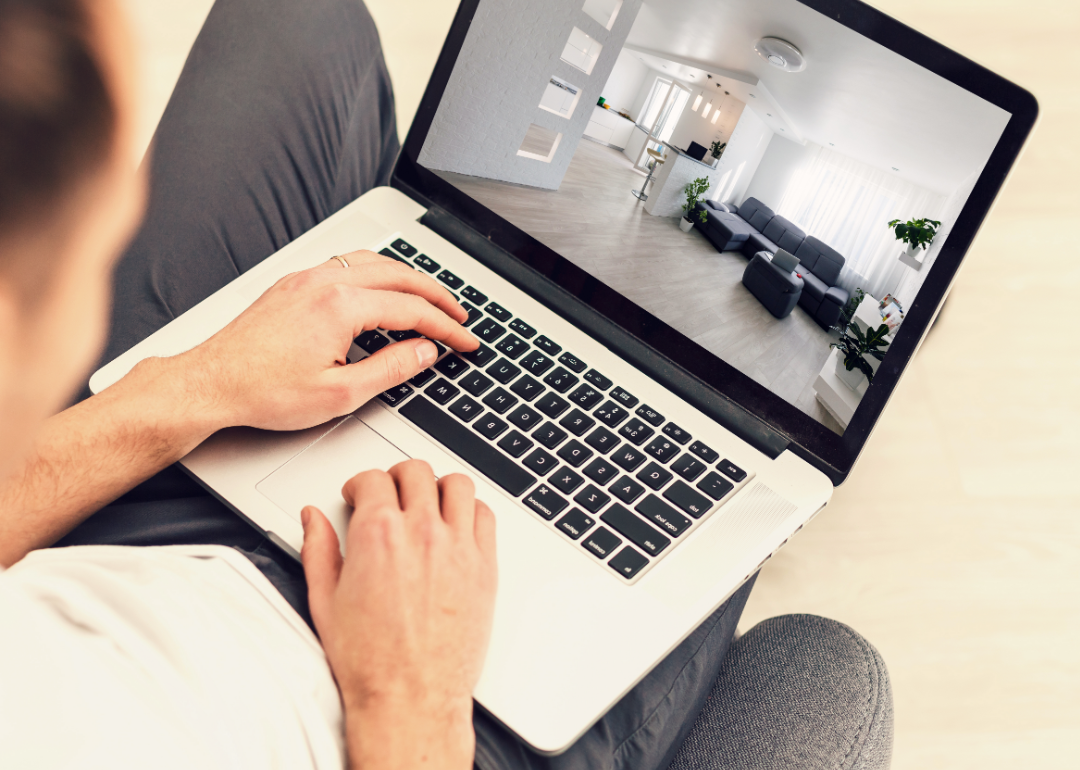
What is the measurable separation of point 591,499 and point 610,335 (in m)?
0.20

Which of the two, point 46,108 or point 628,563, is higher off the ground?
point 46,108

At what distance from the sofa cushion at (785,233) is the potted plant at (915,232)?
A: 0.08m

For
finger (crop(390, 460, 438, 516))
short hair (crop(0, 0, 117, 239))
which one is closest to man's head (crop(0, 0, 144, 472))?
short hair (crop(0, 0, 117, 239))

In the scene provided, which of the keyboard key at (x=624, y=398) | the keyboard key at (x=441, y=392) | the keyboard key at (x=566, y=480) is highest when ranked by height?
the keyboard key at (x=624, y=398)

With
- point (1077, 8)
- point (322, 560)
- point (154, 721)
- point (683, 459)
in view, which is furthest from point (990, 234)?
point (154, 721)

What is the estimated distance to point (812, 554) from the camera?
755 millimetres

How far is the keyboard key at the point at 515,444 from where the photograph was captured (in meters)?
0.56

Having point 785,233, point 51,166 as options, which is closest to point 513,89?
point 785,233

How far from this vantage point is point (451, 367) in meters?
0.61

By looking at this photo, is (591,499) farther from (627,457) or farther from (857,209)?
(857,209)

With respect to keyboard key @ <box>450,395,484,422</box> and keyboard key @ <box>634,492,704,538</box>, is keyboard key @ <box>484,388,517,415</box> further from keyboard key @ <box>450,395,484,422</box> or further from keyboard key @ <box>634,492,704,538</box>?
keyboard key @ <box>634,492,704,538</box>

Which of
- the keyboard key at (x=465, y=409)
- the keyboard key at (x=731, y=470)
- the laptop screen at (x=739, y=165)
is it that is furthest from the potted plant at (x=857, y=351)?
the keyboard key at (x=465, y=409)

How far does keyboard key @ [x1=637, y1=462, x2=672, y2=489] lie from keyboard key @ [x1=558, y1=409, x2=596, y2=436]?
7cm

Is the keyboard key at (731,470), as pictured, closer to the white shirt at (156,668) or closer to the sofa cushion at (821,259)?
the sofa cushion at (821,259)
